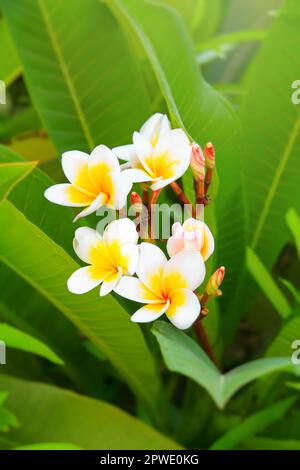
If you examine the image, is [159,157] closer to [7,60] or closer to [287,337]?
[287,337]

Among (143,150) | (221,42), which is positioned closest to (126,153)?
(143,150)

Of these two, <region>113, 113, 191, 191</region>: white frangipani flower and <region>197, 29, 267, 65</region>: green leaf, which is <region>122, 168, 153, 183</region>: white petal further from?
<region>197, 29, 267, 65</region>: green leaf

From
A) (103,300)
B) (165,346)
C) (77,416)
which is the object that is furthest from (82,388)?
(165,346)

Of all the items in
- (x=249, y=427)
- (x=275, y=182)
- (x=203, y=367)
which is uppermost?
(x=275, y=182)

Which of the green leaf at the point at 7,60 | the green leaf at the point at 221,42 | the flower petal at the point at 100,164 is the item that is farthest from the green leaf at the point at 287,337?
the green leaf at the point at 7,60
